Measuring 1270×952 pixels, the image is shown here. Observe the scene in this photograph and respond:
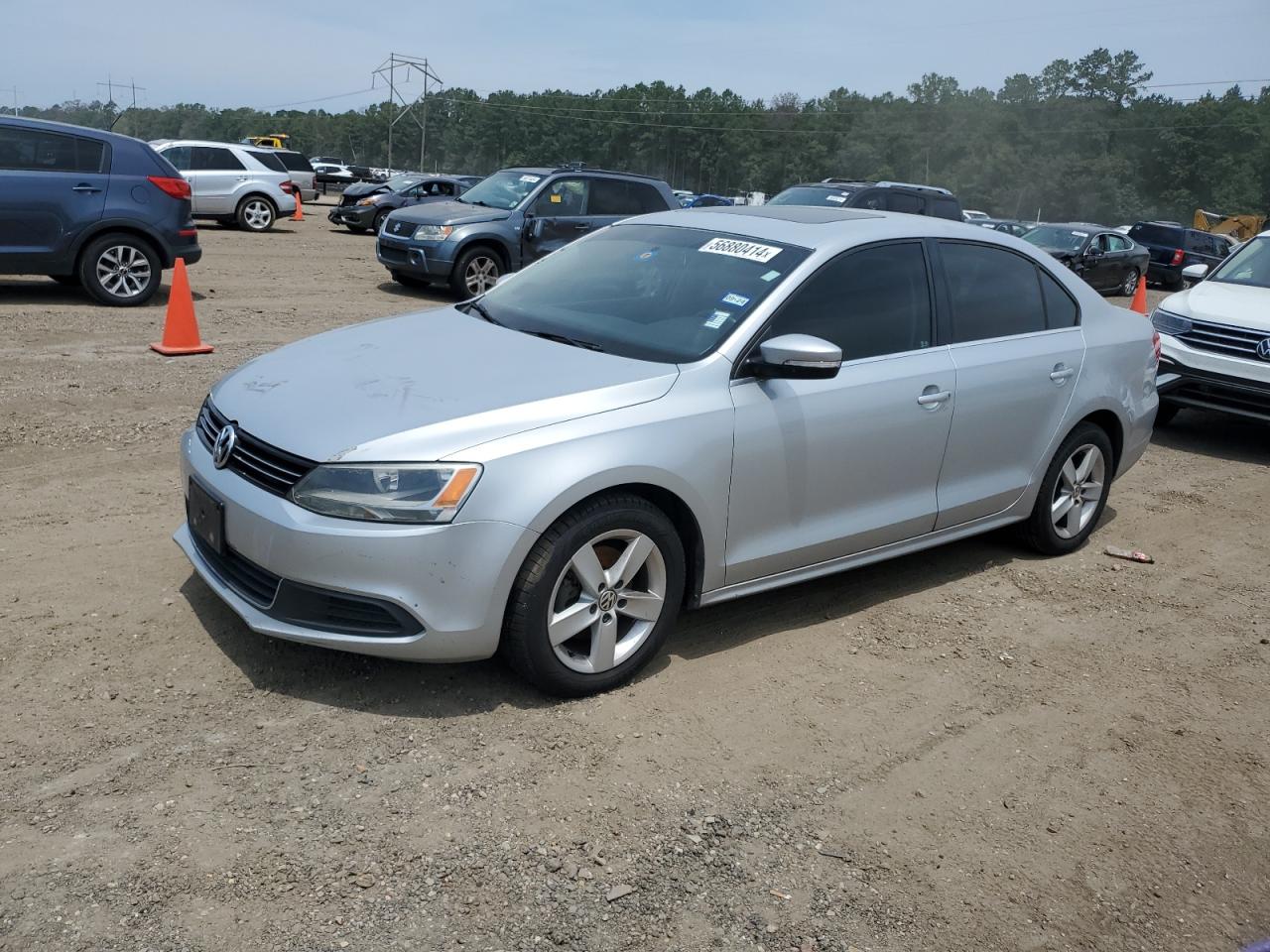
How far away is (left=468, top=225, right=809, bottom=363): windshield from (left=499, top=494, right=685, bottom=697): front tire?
0.74m

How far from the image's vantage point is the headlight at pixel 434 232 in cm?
1373

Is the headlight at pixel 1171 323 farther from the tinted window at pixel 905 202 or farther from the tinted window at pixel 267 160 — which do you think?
the tinted window at pixel 267 160

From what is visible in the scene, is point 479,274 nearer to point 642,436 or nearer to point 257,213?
point 642,436

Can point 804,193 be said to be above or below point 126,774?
above

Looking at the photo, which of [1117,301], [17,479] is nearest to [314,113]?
[1117,301]

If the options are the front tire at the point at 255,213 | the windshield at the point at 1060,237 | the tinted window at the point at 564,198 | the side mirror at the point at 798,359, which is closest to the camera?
the side mirror at the point at 798,359

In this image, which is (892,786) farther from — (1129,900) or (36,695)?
(36,695)

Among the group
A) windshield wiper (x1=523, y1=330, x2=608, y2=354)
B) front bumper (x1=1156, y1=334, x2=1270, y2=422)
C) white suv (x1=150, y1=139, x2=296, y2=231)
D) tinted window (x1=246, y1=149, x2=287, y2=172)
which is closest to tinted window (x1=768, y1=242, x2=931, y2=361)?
windshield wiper (x1=523, y1=330, x2=608, y2=354)

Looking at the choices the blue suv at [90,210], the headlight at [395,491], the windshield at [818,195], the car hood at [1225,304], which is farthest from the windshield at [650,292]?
the windshield at [818,195]

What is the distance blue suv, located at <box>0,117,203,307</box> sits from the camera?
10633mm

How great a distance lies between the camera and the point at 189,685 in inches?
153

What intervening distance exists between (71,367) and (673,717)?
258 inches

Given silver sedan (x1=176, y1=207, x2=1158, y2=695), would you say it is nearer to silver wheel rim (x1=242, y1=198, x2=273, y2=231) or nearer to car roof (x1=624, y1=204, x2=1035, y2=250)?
car roof (x1=624, y1=204, x2=1035, y2=250)

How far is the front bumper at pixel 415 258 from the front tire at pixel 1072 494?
9.34 m
